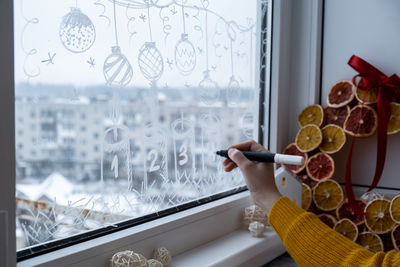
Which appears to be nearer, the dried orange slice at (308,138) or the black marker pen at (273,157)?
the black marker pen at (273,157)

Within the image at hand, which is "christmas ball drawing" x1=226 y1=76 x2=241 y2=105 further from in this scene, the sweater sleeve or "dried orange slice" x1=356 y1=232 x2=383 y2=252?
"dried orange slice" x1=356 y1=232 x2=383 y2=252

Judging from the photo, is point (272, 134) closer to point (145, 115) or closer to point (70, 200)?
point (145, 115)

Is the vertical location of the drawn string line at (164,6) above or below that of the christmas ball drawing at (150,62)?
above

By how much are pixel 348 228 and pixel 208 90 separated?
50 centimetres

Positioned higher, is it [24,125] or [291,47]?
[291,47]

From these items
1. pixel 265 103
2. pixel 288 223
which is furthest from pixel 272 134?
pixel 288 223

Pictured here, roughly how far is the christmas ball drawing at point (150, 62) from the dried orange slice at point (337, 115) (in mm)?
538

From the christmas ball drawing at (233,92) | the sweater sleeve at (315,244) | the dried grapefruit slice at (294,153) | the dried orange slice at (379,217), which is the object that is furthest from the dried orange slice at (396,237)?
the christmas ball drawing at (233,92)

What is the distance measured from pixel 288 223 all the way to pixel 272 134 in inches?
19.4

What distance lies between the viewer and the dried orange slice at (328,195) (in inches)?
39.7

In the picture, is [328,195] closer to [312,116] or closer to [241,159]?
[312,116]

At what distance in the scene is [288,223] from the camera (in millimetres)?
623

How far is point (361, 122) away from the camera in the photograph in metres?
0.98

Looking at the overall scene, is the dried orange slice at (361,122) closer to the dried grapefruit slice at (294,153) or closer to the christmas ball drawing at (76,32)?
the dried grapefruit slice at (294,153)
